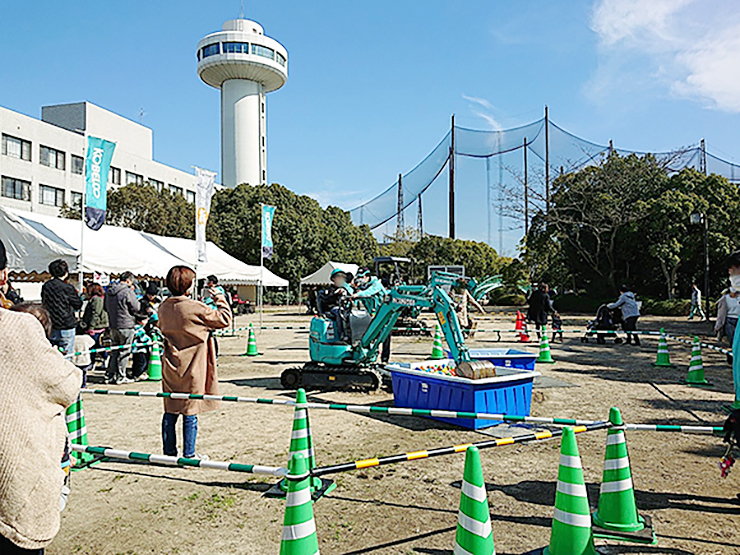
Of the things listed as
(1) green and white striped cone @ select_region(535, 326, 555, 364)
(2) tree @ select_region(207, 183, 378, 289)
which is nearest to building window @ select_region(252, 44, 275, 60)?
(2) tree @ select_region(207, 183, 378, 289)

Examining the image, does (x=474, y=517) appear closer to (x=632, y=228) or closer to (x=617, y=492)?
(x=617, y=492)

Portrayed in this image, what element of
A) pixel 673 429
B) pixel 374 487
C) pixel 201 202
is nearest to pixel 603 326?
pixel 201 202

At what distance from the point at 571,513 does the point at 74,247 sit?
616 inches

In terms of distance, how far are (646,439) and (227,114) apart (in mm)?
70995

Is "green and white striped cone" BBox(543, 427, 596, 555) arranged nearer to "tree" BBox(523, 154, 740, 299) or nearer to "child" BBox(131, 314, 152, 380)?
"child" BBox(131, 314, 152, 380)

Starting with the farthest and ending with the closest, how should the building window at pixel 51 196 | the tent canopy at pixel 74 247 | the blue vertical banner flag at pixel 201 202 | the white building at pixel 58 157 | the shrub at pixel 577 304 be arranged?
1. the building window at pixel 51 196
2. the white building at pixel 58 157
3. the shrub at pixel 577 304
4. the blue vertical banner flag at pixel 201 202
5. the tent canopy at pixel 74 247

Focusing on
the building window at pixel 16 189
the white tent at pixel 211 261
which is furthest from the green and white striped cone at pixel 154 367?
the building window at pixel 16 189

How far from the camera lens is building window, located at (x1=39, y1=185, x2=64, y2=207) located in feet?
138

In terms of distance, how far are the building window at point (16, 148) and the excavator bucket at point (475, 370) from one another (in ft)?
136

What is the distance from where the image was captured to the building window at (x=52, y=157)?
4200 centimetres

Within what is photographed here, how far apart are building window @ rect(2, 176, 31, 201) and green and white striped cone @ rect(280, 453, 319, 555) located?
142ft

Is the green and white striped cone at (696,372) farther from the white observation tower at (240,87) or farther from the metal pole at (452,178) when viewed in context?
the white observation tower at (240,87)

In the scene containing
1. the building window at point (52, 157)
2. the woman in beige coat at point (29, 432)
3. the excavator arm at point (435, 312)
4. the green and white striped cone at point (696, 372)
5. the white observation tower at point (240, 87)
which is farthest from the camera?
the white observation tower at point (240, 87)

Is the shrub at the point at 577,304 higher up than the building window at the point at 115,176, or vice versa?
the building window at the point at 115,176
